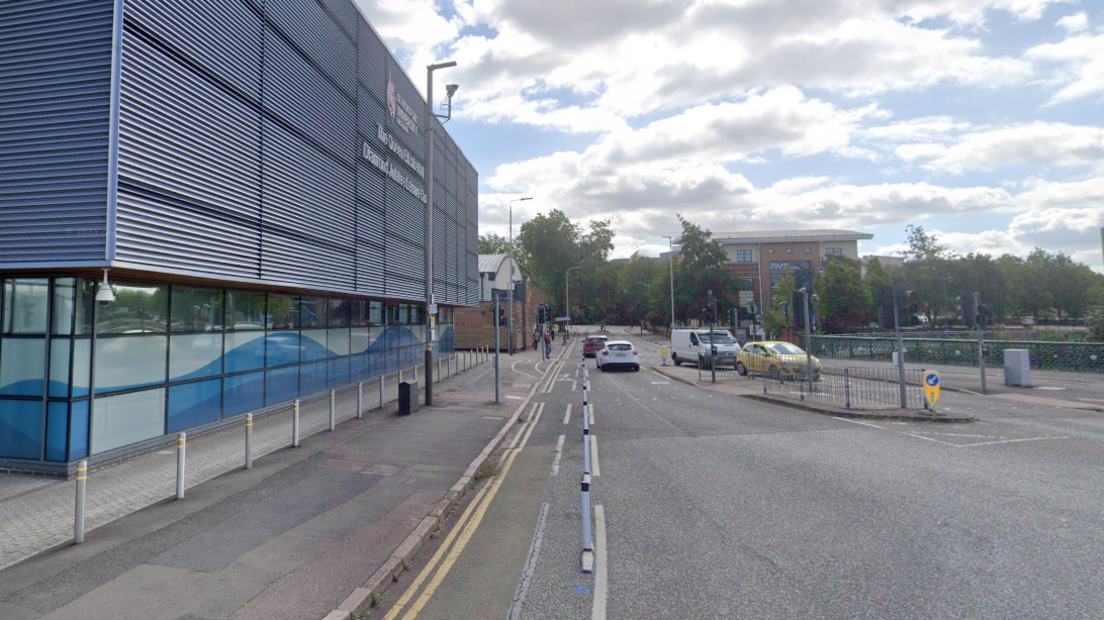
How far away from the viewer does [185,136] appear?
10.1 m

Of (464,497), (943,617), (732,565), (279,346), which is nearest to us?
(943,617)

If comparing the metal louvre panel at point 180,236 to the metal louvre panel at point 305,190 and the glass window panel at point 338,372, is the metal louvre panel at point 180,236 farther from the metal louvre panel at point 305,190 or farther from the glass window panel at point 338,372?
the glass window panel at point 338,372

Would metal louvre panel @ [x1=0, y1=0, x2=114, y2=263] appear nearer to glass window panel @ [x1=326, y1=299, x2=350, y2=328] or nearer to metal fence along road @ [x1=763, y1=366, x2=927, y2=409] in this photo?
glass window panel @ [x1=326, y1=299, x2=350, y2=328]

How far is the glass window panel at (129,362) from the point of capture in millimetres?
9414

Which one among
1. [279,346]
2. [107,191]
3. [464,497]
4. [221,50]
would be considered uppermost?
[221,50]

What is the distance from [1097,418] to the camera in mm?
13453

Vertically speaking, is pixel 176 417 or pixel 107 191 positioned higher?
pixel 107 191

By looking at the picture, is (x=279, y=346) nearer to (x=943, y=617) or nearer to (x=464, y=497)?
(x=464, y=497)

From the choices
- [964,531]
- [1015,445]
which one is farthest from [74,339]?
[1015,445]

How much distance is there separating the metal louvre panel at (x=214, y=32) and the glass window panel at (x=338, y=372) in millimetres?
9050

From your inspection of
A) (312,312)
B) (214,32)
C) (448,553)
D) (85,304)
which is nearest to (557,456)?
(448,553)

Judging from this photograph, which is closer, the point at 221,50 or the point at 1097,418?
the point at 221,50

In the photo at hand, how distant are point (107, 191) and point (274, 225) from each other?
15.7 ft

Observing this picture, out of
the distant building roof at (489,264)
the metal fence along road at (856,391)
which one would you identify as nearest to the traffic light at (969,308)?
the metal fence along road at (856,391)
